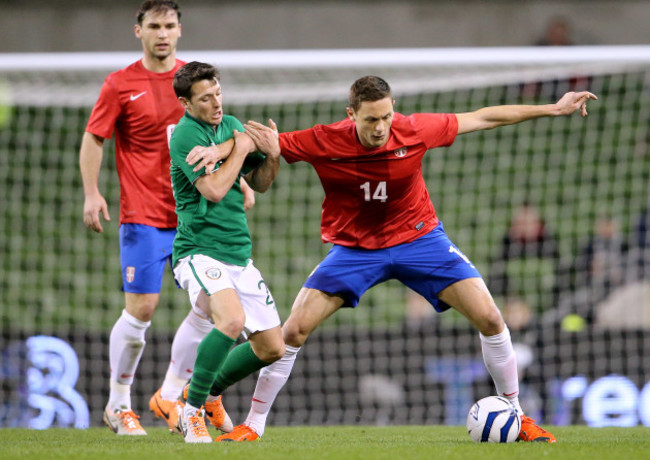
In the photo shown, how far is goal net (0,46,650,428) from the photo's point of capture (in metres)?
7.44

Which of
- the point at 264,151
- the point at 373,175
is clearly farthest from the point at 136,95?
the point at 373,175

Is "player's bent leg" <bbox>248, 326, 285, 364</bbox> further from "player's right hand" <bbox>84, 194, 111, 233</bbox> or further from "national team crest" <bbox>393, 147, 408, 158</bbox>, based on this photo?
"player's right hand" <bbox>84, 194, 111, 233</bbox>

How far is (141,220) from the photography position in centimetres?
555

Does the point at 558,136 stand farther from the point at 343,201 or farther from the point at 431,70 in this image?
the point at 343,201

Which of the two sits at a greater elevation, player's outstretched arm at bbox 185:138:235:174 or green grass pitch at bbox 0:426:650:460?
player's outstretched arm at bbox 185:138:235:174

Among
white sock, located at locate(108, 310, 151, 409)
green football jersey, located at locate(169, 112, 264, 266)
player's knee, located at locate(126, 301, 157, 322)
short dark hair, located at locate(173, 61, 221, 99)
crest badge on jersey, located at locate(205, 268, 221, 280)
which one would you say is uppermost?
short dark hair, located at locate(173, 61, 221, 99)

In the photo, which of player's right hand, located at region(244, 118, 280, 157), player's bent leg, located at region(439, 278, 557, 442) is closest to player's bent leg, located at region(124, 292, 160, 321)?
player's right hand, located at region(244, 118, 280, 157)

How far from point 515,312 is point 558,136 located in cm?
377

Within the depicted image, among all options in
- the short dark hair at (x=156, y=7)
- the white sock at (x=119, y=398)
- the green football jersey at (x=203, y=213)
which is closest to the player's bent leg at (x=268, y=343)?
the green football jersey at (x=203, y=213)

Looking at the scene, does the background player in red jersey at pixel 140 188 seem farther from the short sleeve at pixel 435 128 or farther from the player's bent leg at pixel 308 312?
the short sleeve at pixel 435 128

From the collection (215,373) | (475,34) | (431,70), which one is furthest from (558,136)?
(215,373)

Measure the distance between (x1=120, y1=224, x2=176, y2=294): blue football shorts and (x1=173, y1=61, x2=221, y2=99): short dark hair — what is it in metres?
1.07

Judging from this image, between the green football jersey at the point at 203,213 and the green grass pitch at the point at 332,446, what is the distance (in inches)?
37.6

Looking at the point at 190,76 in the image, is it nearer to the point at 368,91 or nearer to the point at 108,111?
the point at 368,91
